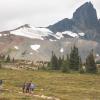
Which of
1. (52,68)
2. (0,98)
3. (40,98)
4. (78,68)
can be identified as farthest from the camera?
(52,68)

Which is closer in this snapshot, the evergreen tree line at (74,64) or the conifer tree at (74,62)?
the evergreen tree line at (74,64)

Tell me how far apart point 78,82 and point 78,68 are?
44167 millimetres

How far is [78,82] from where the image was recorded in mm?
116875

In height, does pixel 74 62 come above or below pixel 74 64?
above

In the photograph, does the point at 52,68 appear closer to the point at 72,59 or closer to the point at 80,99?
the point at 72,59

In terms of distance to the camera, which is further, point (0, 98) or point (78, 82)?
point (78, 82)

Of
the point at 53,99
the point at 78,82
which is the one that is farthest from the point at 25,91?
the point at 78,82

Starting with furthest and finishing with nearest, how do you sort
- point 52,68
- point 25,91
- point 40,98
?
point 52,68
point 25,91
point 40,98

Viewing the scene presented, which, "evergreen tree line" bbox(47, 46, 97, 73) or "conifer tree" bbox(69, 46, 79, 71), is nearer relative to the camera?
"evergreen tree line" bbox(47, 46, 97, 73)

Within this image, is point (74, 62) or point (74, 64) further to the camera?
point (74, 64)

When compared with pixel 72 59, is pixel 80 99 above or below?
below

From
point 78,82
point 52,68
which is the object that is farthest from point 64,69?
point 78,82

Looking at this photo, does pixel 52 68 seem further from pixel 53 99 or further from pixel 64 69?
pixel 53 99

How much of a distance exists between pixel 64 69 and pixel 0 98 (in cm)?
9112
